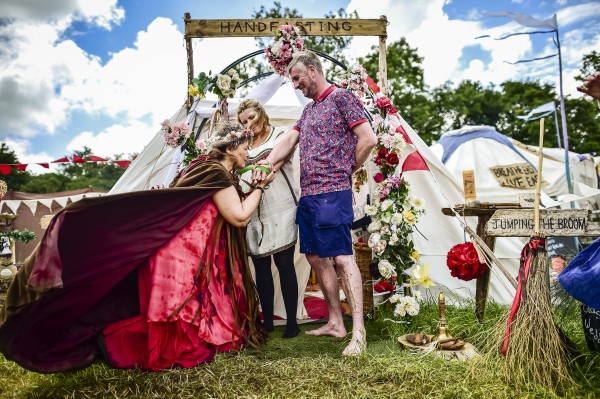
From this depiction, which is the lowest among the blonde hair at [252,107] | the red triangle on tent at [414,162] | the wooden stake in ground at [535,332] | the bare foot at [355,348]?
the bare foot at [355,348]

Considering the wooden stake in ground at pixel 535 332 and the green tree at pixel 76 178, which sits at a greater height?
the green tree at pixel 76 178

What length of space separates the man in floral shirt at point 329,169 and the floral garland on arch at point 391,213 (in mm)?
464

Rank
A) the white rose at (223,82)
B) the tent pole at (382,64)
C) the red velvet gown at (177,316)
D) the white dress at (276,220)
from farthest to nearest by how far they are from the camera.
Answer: the tent pole at (382,64) < the white rose at (223,82) < the white dress at (276,220) < the red velvet gown at (177,316)

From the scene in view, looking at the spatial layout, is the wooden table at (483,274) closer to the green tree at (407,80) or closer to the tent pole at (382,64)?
the tent pole at (382,64)

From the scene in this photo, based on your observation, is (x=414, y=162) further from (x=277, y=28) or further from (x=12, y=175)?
(x=12, y=175)

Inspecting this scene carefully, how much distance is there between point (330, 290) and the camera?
3561 mm

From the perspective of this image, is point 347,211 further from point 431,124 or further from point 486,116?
point 486,116

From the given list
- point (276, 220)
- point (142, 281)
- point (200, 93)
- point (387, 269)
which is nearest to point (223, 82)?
point (200, 93)

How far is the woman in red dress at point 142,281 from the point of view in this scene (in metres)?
2.50

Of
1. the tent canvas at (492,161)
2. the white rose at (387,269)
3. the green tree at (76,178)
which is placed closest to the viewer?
the white rose at (387,269)

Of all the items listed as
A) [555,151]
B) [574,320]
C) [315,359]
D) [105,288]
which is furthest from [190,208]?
[555,151]

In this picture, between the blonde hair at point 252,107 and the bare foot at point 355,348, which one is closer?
the bare foot at point 355,348

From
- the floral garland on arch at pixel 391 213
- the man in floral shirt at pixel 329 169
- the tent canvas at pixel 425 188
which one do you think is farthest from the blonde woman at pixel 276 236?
the tent canvas at pixel 425 188

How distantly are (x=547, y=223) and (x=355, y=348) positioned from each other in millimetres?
1347
